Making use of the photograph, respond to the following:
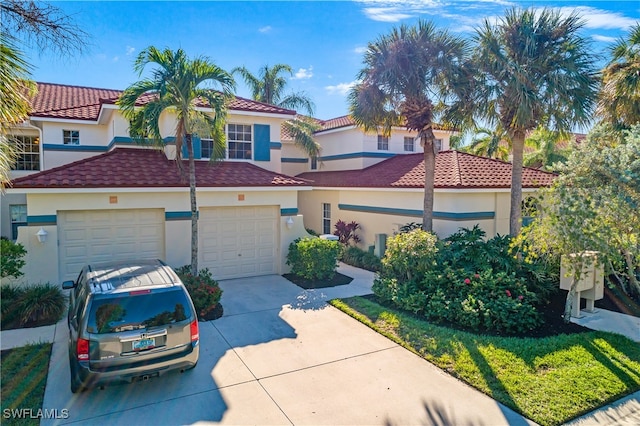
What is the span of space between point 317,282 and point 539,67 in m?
9.21

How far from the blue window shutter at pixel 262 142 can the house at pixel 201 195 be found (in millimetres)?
40

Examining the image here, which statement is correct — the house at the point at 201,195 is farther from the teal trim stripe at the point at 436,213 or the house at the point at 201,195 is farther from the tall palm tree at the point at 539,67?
the tall palm tree at the point at 539,67

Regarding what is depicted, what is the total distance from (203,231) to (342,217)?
790 cm

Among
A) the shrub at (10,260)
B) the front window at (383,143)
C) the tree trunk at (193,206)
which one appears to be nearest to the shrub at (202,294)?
the tree trunk at (193,206)

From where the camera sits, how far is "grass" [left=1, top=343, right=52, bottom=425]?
5512mm

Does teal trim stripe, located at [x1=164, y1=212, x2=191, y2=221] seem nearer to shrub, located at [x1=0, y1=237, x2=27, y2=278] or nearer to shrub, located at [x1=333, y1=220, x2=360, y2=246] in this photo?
shrub, located at [x1=0, y1=237, x2=27, y2=278]

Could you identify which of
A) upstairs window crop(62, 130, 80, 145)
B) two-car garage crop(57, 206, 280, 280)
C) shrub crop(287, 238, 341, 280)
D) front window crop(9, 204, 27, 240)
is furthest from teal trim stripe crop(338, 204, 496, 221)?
front window crop(9, 204, 27, 240)

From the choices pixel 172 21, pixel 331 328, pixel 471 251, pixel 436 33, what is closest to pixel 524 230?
pixel 471 251

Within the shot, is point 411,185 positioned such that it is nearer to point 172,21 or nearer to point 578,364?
point 578,364

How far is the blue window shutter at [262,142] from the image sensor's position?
50.6 ft

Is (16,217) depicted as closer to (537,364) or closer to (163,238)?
(163,238)

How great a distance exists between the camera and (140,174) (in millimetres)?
11750

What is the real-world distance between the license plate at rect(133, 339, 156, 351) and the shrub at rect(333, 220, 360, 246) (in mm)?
12353

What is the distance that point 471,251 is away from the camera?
10617 millimetres
